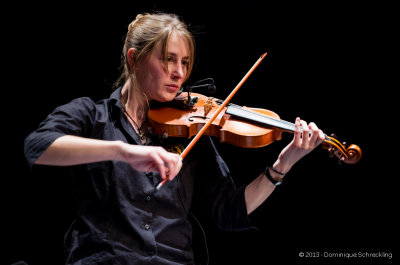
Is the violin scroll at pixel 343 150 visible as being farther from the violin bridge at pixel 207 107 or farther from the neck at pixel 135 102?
the neck at pixel 135 102

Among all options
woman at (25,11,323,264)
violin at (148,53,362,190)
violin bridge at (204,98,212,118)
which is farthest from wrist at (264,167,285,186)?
violin bridge at (204,98,212,118)

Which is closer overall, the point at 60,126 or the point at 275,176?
the point at 60,126

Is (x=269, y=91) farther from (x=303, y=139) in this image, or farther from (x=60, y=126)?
(x=60, y=126)

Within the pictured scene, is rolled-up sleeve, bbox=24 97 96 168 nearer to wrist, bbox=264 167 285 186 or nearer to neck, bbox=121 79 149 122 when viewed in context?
neck, bbox=121 79 149 122

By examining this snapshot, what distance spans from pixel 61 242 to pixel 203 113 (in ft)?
3.51

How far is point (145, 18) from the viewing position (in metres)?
1.58

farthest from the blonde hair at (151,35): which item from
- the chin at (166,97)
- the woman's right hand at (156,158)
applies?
the woman's right hand at (156,158)

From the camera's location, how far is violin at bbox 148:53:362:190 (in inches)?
54.5

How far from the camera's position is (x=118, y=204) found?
1.35 m

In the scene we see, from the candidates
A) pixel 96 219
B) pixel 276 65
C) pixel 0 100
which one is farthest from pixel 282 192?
pixel 0 100

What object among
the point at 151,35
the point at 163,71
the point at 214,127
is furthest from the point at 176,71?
the point at 214,127

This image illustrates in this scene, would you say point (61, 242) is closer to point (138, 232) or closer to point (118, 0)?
point (138, 232)

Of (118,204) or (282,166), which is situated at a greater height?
(282,166)

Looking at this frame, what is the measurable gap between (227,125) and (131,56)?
509mm
